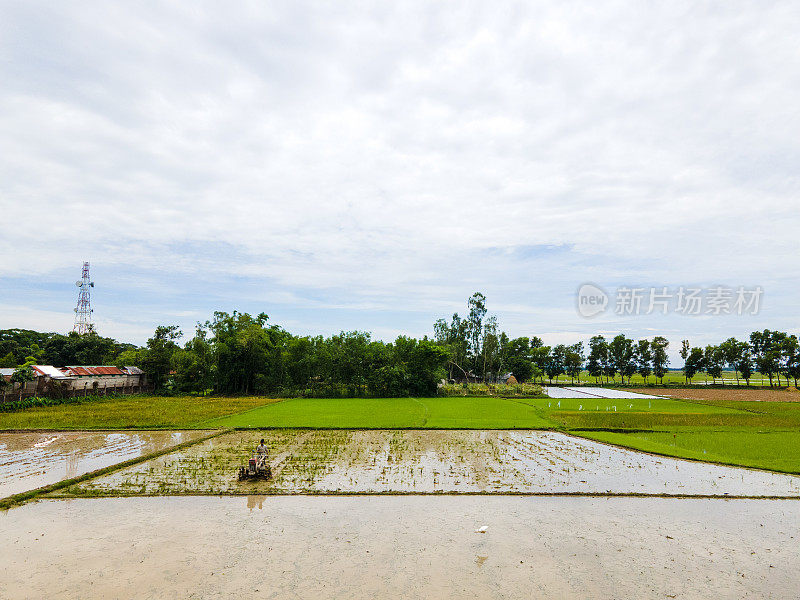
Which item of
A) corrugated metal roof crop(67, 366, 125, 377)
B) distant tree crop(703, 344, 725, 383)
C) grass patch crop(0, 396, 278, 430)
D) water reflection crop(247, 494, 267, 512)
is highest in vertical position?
distant tree crop(703, 344, 725, 383)

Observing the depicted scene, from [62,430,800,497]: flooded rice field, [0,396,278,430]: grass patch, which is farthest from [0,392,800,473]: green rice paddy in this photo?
[62,430,800,497]: flooded rice field

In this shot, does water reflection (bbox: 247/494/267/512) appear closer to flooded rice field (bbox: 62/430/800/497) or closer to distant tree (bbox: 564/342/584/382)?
flooded rice field (bbox: 62/430/800/497)

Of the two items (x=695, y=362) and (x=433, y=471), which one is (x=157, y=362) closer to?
(x=433, y=471)

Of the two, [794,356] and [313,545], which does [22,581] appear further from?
[794,356]

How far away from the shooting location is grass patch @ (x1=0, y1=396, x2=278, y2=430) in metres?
25.4

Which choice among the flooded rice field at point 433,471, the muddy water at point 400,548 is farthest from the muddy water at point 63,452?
the muddy water at point 400,548

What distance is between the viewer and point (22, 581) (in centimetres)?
776

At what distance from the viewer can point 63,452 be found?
1867 centimetres

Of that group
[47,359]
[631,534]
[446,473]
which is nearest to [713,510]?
[631,534]

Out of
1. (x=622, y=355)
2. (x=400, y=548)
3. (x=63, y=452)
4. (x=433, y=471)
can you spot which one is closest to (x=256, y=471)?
(x=433, y=471)

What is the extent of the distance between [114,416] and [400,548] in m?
28.4

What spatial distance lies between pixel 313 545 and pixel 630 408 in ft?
116

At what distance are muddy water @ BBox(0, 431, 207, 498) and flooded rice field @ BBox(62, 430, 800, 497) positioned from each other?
5.20ft

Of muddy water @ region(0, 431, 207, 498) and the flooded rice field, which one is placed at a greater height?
the flooded rice field
